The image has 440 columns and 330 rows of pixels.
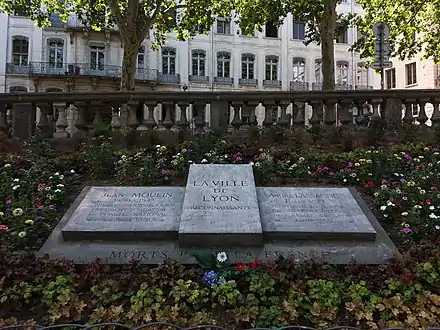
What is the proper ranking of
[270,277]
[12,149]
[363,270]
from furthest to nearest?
[12,149] → [363,270] → [270,277]

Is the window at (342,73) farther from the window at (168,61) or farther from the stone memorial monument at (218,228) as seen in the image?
the stone memorial monument at (218,228)

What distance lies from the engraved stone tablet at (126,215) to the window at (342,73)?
33344 mm

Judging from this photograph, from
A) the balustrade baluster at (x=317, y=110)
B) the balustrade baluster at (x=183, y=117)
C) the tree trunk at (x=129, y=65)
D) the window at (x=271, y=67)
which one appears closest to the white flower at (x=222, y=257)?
the balustrade baluster at (x=183, y=117)

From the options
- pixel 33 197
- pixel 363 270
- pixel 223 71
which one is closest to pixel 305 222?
pixel 363 270

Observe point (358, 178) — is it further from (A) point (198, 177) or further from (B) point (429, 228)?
(A) point (198, 177)

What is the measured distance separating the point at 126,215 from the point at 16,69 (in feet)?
91.5

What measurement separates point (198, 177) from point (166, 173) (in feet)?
3.03

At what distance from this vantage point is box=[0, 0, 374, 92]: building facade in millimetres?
28234

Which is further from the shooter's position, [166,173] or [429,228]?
[166,173]

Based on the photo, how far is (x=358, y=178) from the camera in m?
5.94

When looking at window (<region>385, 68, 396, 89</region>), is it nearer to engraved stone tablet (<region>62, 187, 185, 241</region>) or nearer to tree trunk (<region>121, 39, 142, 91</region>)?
tree trunk (<region>121, 39, 142, 91</region>)

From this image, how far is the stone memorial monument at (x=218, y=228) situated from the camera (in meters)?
4.06

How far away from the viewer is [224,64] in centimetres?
3328

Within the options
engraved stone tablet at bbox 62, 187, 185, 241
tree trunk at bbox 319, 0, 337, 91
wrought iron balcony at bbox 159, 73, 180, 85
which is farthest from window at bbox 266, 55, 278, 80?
engraved stone tablet at bbox 62, 187, 185, 241
